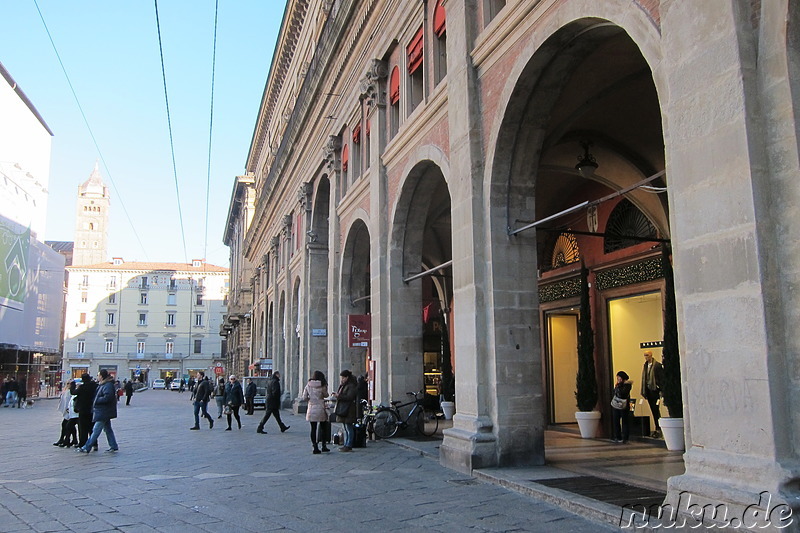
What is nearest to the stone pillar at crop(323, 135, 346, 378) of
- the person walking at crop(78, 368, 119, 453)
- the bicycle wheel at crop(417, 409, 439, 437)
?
the bicycle wheel at crop(417, 409, 439, 437)

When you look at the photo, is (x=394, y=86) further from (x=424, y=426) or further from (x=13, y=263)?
(x=13, y=263)

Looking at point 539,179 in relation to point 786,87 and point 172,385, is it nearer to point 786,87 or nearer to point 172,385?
point 786,87

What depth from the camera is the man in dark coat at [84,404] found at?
12695 millimetres

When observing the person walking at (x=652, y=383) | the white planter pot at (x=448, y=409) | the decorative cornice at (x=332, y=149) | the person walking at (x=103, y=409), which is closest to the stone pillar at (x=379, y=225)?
the decorative cornice at (x=332, y=149)

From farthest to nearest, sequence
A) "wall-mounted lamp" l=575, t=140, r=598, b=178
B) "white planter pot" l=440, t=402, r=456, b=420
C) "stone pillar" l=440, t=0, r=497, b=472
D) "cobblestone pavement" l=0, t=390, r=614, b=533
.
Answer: "white planter pot" l=440, t=402, r=456, b=420 → "wall-mounted lamp" l=575, t=140, r=598, b=178 → "stone pillar" l=440, t=0, r=497, b=472 → "cobblestone pavement" l=0, t=390, r=614, b=533

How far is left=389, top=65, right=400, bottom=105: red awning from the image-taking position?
14688mm

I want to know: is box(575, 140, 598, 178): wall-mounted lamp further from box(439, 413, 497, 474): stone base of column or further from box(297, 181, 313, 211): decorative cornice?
box(297, 181, 313, 211): decorative cornice

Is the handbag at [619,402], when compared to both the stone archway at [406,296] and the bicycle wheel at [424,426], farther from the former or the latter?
the stone archway at [406,296]

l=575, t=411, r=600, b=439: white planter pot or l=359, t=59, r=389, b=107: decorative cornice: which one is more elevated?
l=359, t=59, r=389, b=107: decorative cornice

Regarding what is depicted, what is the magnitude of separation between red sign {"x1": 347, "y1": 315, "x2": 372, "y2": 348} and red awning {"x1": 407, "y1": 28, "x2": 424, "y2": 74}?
18.7 feet

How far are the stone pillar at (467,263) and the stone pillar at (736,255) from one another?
4.05 m

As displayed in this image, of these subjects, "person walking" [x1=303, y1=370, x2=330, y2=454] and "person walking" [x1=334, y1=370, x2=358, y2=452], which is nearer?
"person walking" [x1=334, y1=370, x2=358, y2=452]

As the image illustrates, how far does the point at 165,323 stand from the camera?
283 feet
